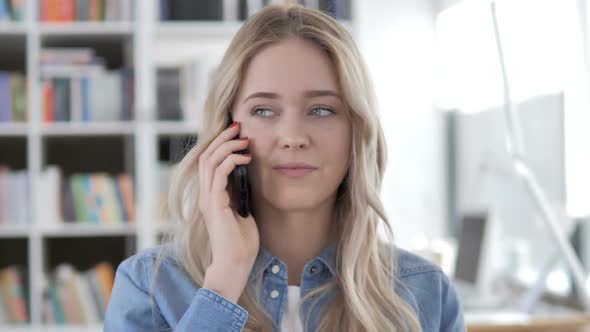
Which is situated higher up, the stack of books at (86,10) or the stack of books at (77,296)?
the stack of books at (86,10)

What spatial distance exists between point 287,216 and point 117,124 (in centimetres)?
235

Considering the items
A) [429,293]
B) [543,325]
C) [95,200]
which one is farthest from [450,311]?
[95,200]

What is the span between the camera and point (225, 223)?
4.40 ft

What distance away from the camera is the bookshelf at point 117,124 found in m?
3.59

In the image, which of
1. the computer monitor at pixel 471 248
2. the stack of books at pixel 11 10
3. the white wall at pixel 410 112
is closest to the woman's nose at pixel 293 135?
the computer monitor at pixel 471 248

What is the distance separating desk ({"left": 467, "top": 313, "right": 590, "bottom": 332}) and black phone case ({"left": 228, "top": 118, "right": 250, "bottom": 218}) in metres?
1.49

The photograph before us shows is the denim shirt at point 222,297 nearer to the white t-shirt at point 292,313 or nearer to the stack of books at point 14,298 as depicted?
the white t-shirt at point 292,313

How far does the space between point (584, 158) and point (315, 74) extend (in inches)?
88.8

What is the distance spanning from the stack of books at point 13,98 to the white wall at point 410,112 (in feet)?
5.76

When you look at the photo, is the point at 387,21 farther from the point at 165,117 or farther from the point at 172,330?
the point at 172,330

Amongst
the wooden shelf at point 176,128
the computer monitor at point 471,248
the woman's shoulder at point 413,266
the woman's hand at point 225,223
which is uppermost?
the wooden shelf at point 176,128

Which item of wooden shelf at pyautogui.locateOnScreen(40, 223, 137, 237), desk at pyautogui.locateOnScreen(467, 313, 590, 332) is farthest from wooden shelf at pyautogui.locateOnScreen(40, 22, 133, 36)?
desk at pyautogui.locateOnScreen(467, 313, 590, 332)

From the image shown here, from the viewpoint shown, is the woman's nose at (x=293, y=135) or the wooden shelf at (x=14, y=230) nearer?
the woman's nose at (x=293, y=135)

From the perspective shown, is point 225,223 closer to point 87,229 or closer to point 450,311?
point 450,311
